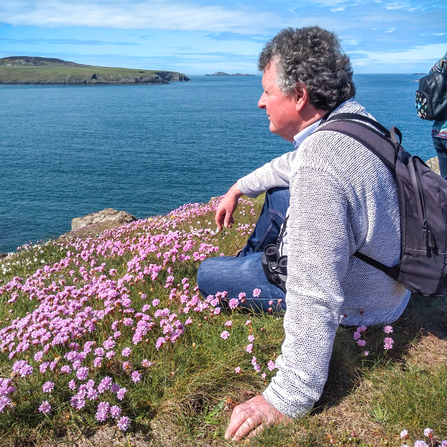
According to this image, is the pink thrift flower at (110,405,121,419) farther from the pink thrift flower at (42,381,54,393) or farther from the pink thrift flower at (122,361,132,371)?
the pink thrift flower at (42,381,54,393)

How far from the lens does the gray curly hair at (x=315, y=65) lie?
117 inches

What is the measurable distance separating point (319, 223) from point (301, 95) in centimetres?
108

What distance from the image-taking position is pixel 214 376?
3545 millimetres

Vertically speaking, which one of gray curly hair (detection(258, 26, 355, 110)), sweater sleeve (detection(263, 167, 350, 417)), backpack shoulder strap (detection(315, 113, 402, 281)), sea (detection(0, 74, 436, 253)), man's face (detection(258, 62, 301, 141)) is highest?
gray curly hair (detection(258, 26, 355, 110))

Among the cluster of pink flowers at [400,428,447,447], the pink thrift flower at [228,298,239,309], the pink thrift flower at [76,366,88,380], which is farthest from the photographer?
the pink thrift flower at [228,298,239,309]

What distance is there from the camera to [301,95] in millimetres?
3111

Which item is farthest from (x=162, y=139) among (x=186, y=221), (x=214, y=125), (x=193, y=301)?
(x=193, y=301)

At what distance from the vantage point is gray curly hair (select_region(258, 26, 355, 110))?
9.73 feet

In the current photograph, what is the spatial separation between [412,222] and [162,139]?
66488mm

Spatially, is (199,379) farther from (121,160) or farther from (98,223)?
(121,160)

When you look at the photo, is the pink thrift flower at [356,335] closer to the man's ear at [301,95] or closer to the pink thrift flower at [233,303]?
the pink thrift flower at [233,303]

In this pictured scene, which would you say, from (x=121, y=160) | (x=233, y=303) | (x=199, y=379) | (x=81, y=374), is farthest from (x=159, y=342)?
(x=121, y=160)

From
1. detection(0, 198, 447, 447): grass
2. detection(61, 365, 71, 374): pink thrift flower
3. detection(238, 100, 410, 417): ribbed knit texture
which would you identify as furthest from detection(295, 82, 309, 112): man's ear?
detection(61, 365, 71, 374): pink thrift flower

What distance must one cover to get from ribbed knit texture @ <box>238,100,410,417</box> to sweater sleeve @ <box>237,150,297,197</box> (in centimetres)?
161
